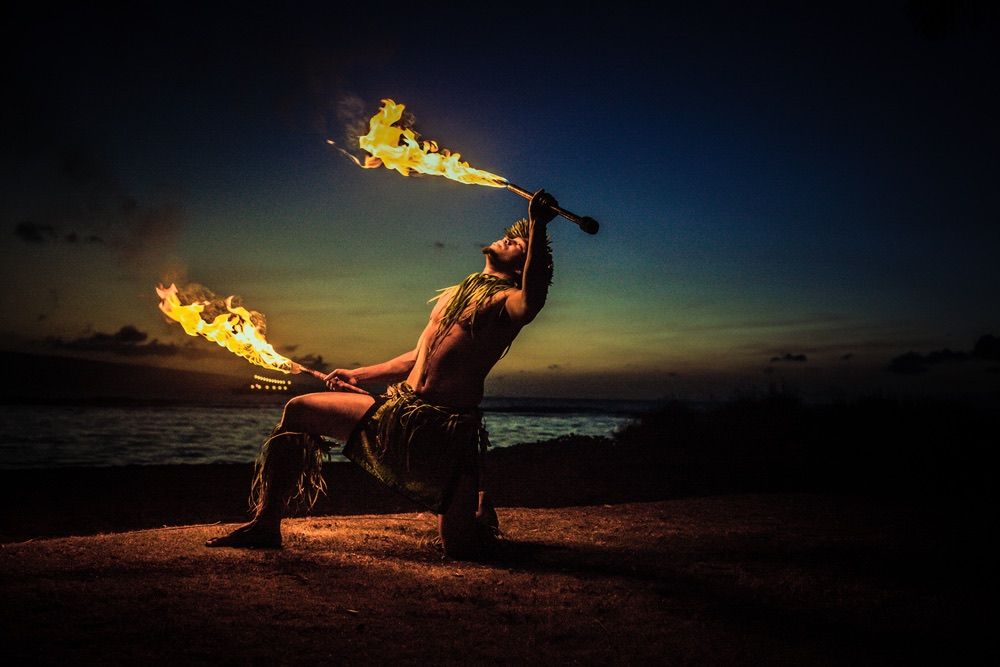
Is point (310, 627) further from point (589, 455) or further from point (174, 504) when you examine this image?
point (589, 455)

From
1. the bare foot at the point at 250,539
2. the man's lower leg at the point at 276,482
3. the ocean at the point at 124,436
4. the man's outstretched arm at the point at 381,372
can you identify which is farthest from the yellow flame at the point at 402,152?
the ocean at the point at 124,436

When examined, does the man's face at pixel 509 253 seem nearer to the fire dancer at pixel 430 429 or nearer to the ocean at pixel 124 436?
the fire dancer at pixel 430 429

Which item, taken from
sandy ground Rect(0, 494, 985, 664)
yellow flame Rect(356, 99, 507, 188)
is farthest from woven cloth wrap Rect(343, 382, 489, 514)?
yellow flame Rect(356, 99, 507, 188)

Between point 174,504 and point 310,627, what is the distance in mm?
6475

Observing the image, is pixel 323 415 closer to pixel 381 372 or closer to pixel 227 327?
pixel 381 372

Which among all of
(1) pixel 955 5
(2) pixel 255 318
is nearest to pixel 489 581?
(2) pixel 255 318

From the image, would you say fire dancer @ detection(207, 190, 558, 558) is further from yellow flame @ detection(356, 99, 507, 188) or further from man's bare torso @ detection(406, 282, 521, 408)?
yellow flame @ detection(356, 99, 507, 188)

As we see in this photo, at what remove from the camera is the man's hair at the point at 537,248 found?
4.11 meters

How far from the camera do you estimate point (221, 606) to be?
10.7ft

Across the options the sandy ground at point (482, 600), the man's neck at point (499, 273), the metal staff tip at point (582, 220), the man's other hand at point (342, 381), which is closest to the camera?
the sandy ground at point (482, 600)

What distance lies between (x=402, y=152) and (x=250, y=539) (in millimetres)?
2667

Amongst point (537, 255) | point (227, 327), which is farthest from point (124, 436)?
point (537, 255)

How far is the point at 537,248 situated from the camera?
410 centimetres

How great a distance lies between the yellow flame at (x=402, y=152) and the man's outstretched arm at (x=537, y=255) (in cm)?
97
